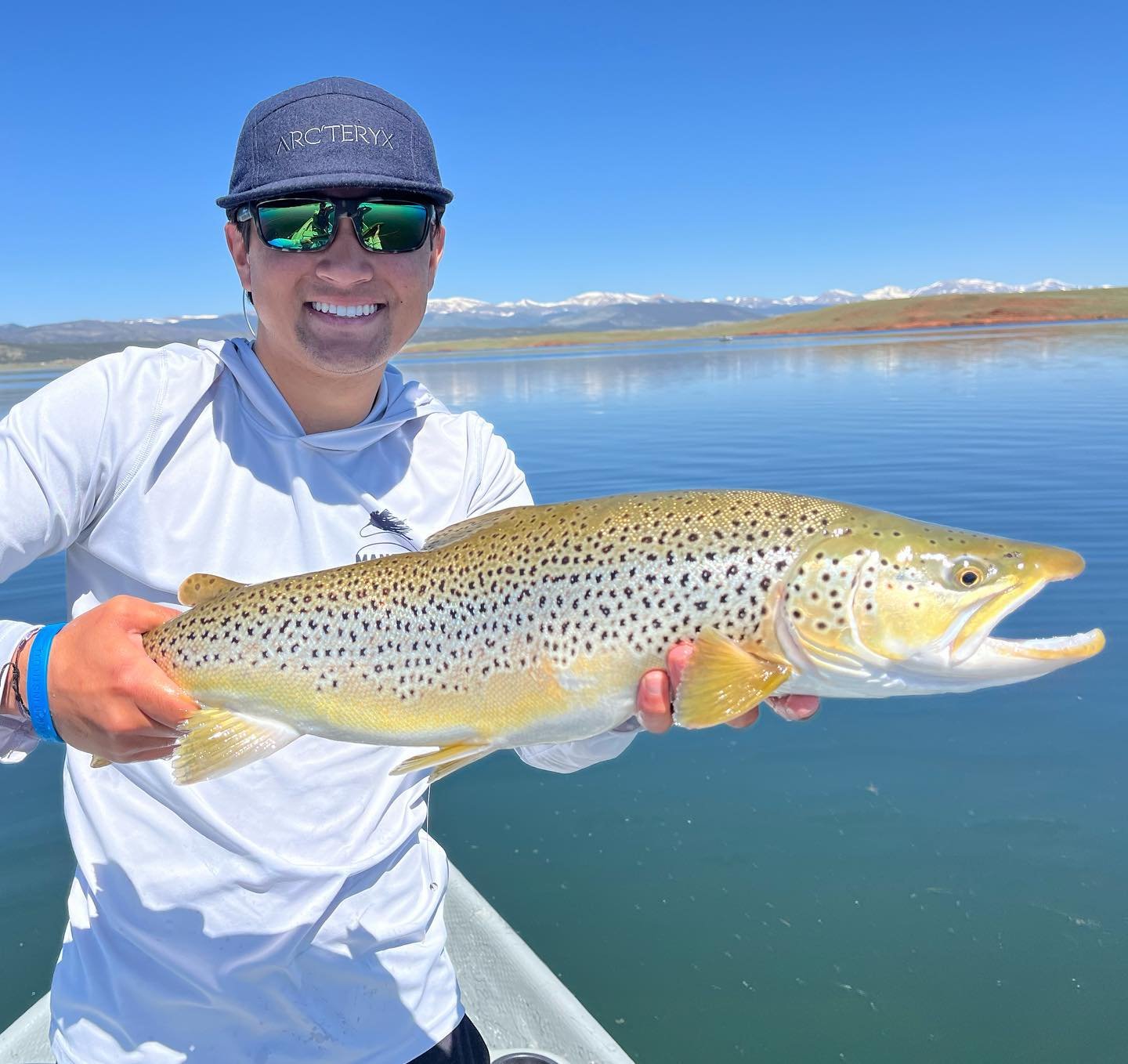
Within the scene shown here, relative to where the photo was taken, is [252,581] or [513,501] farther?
[513,501]

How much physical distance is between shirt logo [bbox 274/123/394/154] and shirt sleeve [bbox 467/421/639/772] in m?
1.16

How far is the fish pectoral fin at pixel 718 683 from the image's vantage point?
2672 mm

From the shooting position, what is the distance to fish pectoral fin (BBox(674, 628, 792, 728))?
8.77ft

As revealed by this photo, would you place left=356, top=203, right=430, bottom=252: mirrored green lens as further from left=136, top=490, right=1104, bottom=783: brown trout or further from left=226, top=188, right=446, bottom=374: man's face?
left=136, top=490, right=1104, bottom=783: brown trout

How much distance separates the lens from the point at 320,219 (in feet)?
9.89

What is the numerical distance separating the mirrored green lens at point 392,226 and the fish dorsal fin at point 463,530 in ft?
3.22

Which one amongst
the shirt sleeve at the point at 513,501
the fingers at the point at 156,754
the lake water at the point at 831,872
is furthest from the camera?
the lake water at the point at 831,872

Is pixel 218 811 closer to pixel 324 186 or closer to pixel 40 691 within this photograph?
pixel 40 691

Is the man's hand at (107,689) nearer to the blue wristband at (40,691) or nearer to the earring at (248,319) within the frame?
the blue wristband at (40,691)

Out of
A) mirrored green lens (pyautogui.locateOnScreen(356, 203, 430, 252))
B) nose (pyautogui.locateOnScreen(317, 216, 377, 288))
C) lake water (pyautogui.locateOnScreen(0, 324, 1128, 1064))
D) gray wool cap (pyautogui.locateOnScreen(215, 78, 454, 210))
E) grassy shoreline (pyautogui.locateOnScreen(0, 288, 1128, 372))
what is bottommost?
lake water (pyautogui.locateOnScreen(0, 324, 1128, 1064))

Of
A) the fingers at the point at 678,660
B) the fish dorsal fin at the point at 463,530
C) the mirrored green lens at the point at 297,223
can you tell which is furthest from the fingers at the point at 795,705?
the mirrored green lens at the point at 297,223

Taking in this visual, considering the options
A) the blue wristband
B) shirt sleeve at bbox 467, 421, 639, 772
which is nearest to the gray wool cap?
shirt sleeve at bbox 467, 421, 639, 772

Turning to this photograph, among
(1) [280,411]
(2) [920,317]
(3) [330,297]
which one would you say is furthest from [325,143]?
(2) [920,317]

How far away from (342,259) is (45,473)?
1.15m
